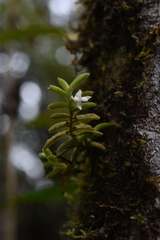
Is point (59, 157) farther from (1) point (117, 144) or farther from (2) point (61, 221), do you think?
(2) point (61, 221)

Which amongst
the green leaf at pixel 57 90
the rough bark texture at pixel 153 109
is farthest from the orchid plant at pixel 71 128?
the rough bark texture at pixel 153 109

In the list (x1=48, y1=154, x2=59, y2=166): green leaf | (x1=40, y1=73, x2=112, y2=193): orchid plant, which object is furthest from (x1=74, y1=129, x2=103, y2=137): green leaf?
(x1=48, y1=154, x2=59, y2=166): green leaf

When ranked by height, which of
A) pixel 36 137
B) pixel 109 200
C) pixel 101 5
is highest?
pixel 36 137

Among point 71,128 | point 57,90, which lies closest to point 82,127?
point 71,128

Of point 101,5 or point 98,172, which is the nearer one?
point 98,172

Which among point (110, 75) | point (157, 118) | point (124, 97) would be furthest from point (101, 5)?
point (157, 118)

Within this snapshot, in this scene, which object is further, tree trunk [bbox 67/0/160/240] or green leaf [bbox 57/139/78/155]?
green leaf [bbox 57/139/78/155]

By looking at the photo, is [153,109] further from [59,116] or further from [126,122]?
[59,116]

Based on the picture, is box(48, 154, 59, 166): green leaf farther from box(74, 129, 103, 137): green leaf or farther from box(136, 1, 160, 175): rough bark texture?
box(136, 1, 160, 175): rough bark texture
